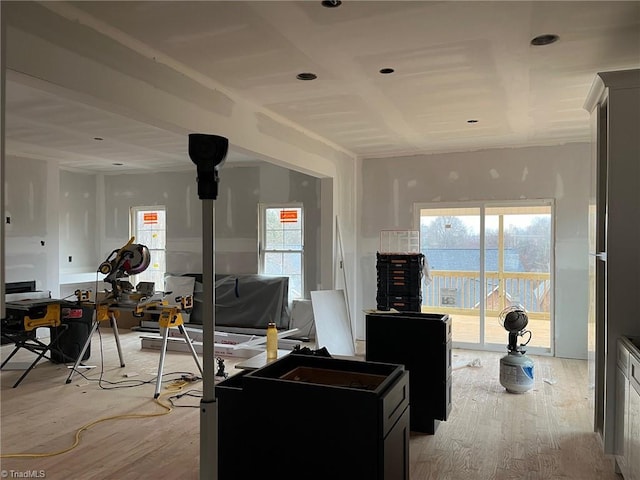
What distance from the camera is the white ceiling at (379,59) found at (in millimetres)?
2574

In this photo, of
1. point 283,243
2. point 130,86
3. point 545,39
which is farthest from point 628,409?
point 283,243

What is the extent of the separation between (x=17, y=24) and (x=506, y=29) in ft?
8.23

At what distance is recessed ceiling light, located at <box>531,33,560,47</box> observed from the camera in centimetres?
287

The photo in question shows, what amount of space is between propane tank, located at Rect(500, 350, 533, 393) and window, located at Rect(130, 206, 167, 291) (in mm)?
5969

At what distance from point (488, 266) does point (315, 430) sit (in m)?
5.16

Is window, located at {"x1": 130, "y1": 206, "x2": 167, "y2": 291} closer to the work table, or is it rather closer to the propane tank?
the propane tank

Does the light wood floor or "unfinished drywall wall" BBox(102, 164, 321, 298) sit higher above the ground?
"unfinished drywall wall" BBox(102, 164, 321, 298)

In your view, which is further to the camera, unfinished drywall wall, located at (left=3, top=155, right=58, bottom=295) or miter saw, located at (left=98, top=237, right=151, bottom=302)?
unfinished drywall wall, located at (left=3, top=155, right=58, bottom=295)

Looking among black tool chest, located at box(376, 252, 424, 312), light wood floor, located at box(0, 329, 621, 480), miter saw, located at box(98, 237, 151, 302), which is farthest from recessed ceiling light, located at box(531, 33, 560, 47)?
miter saw, located at box(98, 237, 151, 302)

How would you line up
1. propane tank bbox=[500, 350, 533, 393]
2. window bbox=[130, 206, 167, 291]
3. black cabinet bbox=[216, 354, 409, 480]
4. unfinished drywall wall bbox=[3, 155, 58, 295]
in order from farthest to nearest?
window bbox=[130, 206, 167, 291], unfinished drywall wall bbox=[3, 155, 58, 295], propane tank bbox=[500, 350, 533, 393], black cabinet bbox=[216, 354, 409, 480]

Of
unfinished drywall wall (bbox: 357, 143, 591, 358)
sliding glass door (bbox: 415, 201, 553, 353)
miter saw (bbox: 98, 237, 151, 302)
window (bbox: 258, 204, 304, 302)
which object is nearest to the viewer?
miter saw (bbox: 98, 237, 151, 302)

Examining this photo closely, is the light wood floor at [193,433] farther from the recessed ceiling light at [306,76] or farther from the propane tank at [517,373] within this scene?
the recessed ceiling light at [306,76]

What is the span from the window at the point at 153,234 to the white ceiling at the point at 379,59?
10.6ft

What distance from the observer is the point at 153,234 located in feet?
28.2
